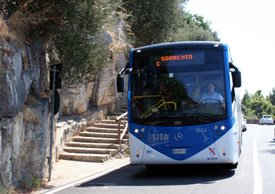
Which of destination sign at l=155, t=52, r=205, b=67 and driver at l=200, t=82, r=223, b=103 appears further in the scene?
A: destination sign at l=155, t=52, r=205, b=67

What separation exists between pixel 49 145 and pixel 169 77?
3.73 meters

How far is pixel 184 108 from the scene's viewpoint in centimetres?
1227

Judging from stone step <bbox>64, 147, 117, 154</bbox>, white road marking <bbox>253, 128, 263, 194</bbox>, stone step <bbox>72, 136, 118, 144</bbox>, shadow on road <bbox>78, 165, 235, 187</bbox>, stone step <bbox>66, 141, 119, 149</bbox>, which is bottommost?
shadow on road <bbox>78, 165, 235, 187</bbox>

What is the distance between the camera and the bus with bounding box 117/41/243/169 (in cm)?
1205

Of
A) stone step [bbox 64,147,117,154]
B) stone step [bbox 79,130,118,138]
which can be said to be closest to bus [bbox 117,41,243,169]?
stone step [bbox 64,147,117,154]

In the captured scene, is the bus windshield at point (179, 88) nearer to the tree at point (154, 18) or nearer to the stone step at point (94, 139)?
the stone step at point (94, 139)

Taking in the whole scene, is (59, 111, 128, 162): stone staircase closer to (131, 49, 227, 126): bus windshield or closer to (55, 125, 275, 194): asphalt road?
(55, 125, 275, 194): asphalt road

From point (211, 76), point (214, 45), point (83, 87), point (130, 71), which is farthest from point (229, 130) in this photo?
point (83, 87)

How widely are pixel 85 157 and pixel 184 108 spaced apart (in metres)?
5.92

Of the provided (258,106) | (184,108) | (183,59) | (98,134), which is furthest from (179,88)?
(258,106)

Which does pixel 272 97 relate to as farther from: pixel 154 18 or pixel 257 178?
pixel 257 178

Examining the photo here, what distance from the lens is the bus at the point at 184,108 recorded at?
12.0 metres

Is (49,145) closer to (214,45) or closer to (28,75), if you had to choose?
(28,75)

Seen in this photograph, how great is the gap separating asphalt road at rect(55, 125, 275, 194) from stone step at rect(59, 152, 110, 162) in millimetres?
1582
